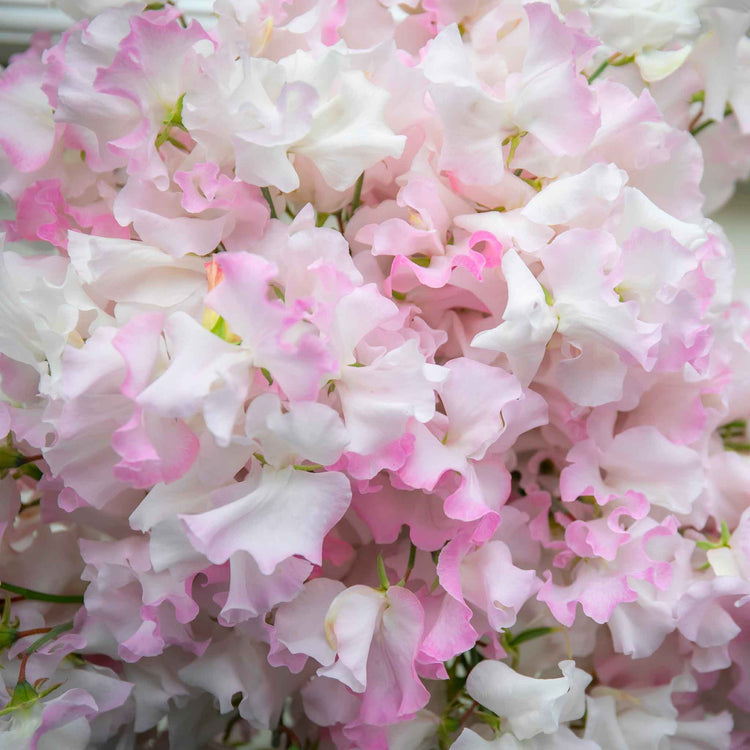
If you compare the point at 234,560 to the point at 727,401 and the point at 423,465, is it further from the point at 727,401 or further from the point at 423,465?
the point at 727,401

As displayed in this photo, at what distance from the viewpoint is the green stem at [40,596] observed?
0.62 meters

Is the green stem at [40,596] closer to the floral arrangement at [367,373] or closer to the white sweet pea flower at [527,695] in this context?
the floral arrangement at [367,373]

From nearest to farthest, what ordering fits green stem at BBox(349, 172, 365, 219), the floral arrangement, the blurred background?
the floral arrangement → green stem at BBox(349, 172, 365, 219) → the blurred background

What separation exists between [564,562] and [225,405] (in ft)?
0.83

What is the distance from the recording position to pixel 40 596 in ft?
2.07

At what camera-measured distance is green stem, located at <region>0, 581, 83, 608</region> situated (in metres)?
0.62

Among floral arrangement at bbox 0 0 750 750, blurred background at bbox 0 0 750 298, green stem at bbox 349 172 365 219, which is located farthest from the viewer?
blurred background at bbox 0 0 750 298

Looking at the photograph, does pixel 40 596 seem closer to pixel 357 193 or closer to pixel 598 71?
pixel 357 193

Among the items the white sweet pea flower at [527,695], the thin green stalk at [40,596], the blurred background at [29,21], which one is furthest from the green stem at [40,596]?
the blurred background at [29,21]

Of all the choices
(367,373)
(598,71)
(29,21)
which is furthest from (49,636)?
(29,21)

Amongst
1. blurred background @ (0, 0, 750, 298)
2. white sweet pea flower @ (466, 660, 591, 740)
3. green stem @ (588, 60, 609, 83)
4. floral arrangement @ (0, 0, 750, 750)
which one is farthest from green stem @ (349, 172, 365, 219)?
blurred background @ (0, 0, 750, 298)

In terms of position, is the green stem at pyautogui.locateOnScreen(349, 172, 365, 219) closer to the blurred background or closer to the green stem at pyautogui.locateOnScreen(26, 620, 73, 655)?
the green stem at pyautogui.locateOnScreen(26, 620, 73, 655)

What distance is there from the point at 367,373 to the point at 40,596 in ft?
0.93

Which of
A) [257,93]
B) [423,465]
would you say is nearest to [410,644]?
[423,465]
